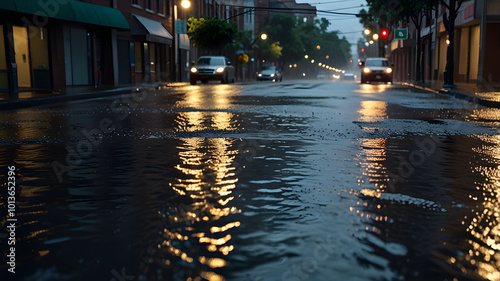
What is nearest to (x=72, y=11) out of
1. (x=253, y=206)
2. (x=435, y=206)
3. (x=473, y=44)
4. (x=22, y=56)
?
(x=22, y=56)

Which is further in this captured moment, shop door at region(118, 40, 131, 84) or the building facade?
shop door at region(118, 40, 131, 84)

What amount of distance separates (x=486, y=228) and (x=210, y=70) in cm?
3432

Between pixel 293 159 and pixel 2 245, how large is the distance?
399cm

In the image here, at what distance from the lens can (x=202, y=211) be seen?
4527 mm

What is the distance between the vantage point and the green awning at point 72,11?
21.7m

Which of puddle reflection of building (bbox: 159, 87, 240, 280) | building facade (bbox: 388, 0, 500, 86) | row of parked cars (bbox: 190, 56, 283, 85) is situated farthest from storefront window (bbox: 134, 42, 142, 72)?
puddle reflection of building (bbox: 159, 87, 240, 280)

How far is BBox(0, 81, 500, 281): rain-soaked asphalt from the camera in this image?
129 inches

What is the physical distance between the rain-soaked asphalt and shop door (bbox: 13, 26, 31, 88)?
58.0 feet

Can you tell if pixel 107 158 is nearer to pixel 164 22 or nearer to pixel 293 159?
pixel 293 159

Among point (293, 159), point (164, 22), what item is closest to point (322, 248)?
point (293, 159)

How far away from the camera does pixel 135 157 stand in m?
7.37

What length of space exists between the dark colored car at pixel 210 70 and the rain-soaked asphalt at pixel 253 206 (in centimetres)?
2766

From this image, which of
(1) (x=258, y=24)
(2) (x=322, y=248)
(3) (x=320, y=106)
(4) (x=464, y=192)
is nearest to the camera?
(2) (x=322, y=248)

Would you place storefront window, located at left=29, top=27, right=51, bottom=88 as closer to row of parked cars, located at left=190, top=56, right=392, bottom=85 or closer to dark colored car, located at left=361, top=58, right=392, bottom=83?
row of parked cars, located at left=190, top=56, right=392, bottom=85
